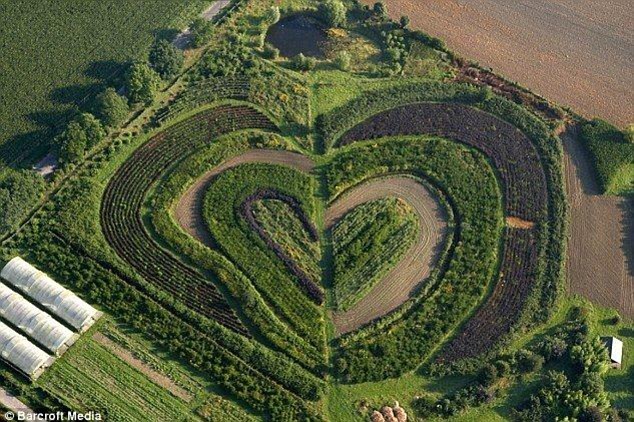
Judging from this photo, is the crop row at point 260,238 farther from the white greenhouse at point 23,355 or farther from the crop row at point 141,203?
the white greenhouse at point 23,355

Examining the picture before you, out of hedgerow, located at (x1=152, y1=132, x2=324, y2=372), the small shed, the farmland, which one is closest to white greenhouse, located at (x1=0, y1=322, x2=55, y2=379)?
the farmland

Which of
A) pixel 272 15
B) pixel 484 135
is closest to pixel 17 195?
pixel 272 15

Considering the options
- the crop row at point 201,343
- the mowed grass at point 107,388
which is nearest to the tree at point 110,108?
the crop row at point 201,343

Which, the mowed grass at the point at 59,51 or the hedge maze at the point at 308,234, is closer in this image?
the hedge maze at the point at 308,234

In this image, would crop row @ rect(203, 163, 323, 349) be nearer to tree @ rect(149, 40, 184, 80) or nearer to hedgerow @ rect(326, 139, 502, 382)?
hedgerow @ rect(326, 139, 502, 382)

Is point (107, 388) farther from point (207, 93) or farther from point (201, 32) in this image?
point (201, 32)

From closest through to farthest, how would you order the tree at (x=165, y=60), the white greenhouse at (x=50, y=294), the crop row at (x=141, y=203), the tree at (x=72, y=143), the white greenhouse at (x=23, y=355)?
the white greenhouse at (x=23, y=355) < the white greenhouse at (x=50, y=294) < the crop row at (x=141, y=203) < the tree at (x=72, y=143) < the tree at (x=165, y=60)
